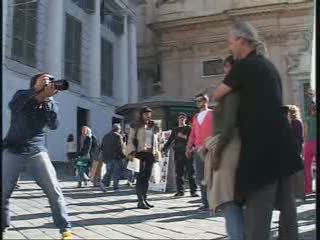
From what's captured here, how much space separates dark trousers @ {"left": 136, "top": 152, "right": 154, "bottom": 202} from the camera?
8.34 metres

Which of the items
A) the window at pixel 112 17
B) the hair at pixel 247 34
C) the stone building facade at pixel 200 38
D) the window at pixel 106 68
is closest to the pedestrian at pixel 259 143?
the hair at pixel 247 34

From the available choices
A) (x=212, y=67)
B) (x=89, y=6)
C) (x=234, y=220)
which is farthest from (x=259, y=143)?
(x=212, y=67)

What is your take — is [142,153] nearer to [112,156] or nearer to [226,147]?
[112,156]

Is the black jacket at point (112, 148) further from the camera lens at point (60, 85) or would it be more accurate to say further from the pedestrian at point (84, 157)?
the camera lens at point (60, 85)

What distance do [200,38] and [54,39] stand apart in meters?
18.4

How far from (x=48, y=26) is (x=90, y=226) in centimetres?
1713

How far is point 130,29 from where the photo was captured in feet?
110

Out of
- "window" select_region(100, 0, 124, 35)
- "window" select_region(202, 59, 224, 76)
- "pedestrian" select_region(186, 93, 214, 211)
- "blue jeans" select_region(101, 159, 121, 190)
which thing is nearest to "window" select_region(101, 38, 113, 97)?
"window" select_region(100, 0, 124, 35)

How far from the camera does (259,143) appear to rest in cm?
367

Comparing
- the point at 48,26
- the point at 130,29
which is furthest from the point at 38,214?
the point at 130,29

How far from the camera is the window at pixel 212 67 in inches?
1474

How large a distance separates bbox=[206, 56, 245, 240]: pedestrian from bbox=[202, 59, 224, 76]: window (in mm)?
33699

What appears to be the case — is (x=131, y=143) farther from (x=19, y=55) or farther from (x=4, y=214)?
(x=19, y=55)

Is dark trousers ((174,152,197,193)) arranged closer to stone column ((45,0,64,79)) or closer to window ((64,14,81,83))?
stone column ((45,0,64,79))
